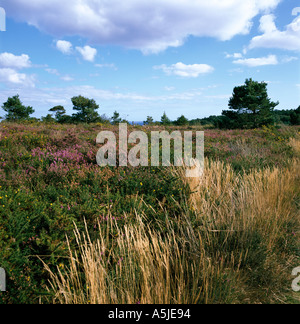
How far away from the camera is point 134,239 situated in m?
2.52

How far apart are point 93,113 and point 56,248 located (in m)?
32.7

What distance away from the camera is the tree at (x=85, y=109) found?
1296 inches

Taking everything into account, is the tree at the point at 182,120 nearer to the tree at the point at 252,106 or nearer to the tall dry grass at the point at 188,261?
the tree at the point at 252,106

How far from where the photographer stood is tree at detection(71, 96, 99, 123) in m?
32.9

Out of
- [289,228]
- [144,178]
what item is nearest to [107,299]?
[144,178]

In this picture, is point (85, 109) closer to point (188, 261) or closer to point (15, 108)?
point (15, 108)

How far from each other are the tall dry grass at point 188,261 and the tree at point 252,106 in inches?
1011

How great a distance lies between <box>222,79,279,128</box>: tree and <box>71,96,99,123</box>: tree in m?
18.9

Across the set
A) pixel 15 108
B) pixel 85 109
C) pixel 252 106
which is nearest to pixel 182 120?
pixel 252 106

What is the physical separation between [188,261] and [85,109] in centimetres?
3274

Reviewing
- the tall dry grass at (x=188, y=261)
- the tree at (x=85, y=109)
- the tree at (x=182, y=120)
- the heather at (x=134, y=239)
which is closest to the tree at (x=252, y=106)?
the tree at (x=182, y=120)

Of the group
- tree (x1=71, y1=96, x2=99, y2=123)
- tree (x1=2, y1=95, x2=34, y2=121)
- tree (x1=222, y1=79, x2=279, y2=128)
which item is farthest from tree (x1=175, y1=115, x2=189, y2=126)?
tree (x1=2, y1=95, x2=34, y2=121)

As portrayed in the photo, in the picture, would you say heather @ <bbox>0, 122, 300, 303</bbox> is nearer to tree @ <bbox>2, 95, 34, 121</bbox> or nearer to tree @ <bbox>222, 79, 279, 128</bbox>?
tree @ <bbox>222, 79, 279, 128</bbox>

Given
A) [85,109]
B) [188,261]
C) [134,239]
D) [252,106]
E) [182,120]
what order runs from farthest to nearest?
[85,109], [252,106], [182,120], [188,261], [134,239]
